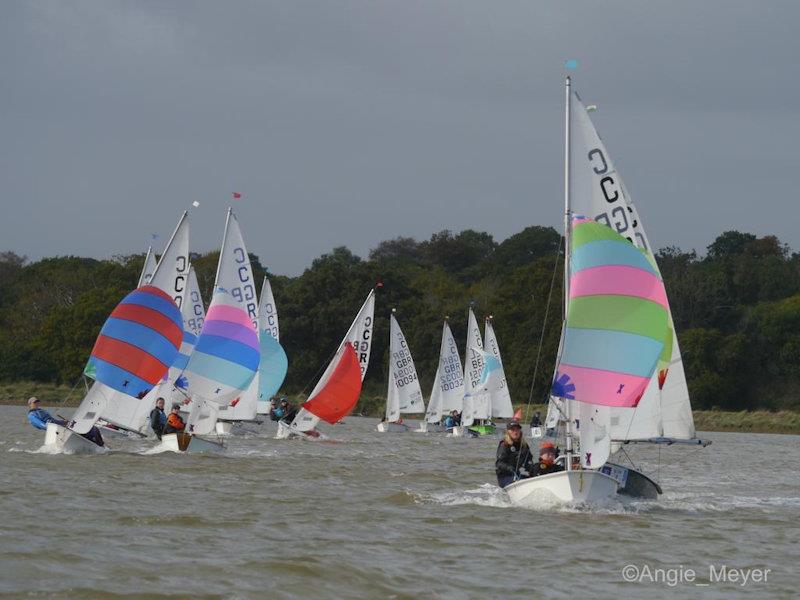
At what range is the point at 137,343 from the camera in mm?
24672

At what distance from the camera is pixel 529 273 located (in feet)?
229

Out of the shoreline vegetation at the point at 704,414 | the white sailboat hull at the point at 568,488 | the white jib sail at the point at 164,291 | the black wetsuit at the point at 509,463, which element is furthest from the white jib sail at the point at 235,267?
the white sailboat hull at the point at 568,488

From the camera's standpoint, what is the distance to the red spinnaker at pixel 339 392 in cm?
3262

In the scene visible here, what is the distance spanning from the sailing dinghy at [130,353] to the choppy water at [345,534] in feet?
4.04

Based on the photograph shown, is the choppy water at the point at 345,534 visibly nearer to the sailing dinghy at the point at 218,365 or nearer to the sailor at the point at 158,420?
the sailor at the point at 158,420

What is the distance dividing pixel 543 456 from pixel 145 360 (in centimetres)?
1045

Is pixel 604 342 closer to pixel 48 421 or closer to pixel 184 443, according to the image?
pixel 184 443

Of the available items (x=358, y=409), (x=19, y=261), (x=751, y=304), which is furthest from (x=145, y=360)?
(x=19, y=261)

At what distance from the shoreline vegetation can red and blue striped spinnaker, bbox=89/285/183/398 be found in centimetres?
2161

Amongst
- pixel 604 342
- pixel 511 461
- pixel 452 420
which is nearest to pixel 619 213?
pixel 604 342

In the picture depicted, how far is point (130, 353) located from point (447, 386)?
2512cm

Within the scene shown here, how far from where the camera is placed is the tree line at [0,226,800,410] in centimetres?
5806

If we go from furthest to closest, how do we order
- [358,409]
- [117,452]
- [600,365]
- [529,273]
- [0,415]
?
[529,273]
[358,409]
[0,415]
[117,452]
[600,365]

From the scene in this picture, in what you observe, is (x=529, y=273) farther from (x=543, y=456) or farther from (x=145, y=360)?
(x=543, y=456)
